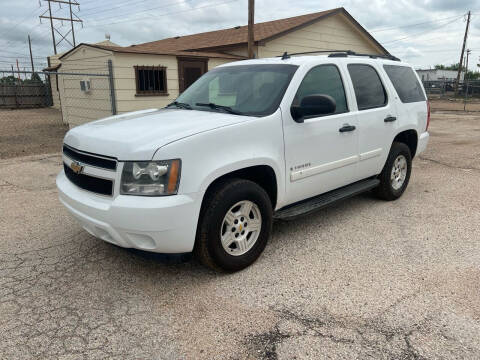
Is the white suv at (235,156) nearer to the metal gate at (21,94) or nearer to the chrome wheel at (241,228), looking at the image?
the chrome wheel at (241,228)

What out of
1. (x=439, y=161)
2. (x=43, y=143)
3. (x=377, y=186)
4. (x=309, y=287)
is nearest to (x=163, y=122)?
(x=309, y=287)

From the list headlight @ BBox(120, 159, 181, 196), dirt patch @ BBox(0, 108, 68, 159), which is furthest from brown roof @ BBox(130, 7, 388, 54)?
headlight @ BBox(120, 159, 181, 196)

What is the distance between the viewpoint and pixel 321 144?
3924mm

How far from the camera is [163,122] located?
338 cm

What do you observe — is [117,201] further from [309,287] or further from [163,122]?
[309,287]

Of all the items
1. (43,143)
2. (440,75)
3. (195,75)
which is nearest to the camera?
(43,143)

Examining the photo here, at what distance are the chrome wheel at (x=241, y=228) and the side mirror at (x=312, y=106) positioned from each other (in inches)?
37.8

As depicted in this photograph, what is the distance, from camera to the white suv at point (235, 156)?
286cm

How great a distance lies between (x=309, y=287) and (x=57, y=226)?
3.09 metres

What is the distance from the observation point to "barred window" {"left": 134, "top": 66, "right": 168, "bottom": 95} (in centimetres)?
1144

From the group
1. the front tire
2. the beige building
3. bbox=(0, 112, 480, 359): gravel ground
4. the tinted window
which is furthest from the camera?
the beige building

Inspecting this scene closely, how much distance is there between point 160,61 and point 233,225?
970 cm

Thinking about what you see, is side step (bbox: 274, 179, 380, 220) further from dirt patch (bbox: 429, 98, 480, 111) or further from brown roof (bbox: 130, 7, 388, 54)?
dirt patch (bbox: 429, 98, 480, 111)

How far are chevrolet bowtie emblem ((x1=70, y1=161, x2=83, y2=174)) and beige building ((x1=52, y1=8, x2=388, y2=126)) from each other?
678 centimetres
